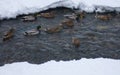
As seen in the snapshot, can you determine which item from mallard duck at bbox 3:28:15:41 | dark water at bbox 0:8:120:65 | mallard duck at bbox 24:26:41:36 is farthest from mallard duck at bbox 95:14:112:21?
mallard duck at bbox 3:28:15:41

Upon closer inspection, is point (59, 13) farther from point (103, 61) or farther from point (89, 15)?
point (103, 61)

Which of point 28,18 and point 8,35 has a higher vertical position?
point 28,18

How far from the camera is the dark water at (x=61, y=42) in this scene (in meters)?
8.57

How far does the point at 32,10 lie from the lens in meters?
11.6

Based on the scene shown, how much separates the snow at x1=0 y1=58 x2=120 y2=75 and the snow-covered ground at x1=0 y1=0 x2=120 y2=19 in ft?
14.8

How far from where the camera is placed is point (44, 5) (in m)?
11.8

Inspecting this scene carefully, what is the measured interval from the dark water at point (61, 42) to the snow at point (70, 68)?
1049 millimetres

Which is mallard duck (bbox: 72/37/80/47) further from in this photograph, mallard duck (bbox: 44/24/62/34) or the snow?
the snow

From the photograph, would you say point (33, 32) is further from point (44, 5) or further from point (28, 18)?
point (44, 5)

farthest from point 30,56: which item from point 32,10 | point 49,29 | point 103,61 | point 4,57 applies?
point 32,10

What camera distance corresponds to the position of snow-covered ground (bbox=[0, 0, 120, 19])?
1141 centimetres

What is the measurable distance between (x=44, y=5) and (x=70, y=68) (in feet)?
17.6

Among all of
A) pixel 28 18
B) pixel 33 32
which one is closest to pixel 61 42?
pixel 33 32

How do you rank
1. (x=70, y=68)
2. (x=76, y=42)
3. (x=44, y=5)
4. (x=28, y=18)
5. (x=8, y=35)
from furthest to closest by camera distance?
(x=44, y=5)
(x=28, y=18)
(x=8, y=35)
(x=76, y=42)
(x=70, y=68)
